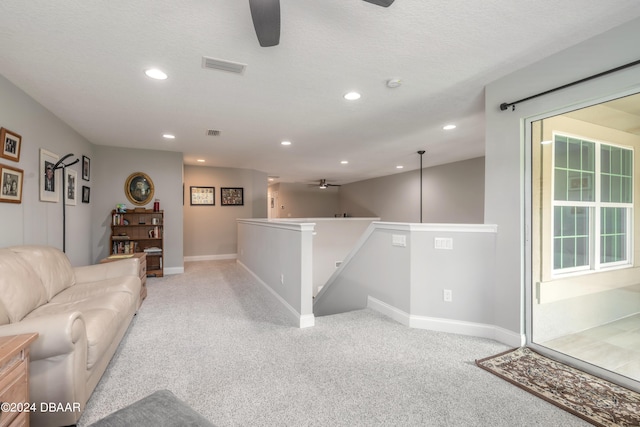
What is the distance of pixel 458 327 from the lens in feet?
9.69

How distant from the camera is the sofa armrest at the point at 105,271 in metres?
3.24

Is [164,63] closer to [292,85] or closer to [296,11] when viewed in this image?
[292,85]

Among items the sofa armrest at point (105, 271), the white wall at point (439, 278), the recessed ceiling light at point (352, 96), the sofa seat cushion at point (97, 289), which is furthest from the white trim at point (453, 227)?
the sofa armrest at point (105, 271)

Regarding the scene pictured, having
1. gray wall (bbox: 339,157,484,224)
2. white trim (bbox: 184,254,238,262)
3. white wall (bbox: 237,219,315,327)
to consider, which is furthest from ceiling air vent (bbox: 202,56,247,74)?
white trim (bbox: 184,254,238,262)

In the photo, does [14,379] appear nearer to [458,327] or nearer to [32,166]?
[32,166]

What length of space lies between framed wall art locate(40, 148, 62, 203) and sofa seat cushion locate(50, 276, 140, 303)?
1242 mm

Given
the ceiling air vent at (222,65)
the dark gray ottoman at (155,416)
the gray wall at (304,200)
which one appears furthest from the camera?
the gray wall at (304,200)

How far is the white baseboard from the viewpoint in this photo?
Answer: 266 centimetres

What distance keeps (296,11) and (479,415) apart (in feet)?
8.98

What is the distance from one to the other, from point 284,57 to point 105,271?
10.1 feet

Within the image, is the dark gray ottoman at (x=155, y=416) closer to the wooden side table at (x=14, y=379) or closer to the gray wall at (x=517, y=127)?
the wooden side table at (x=14, y=379)

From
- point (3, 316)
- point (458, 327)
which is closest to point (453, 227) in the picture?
point (458, 327)

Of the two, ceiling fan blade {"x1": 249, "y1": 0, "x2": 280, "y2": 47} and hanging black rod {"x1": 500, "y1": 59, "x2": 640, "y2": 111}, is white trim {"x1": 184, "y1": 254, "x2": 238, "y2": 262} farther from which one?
hanging black rod {"x1": 500, "y1": 59, "x2": 640, "y2": 111}

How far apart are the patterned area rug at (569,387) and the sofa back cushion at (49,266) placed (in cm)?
377
